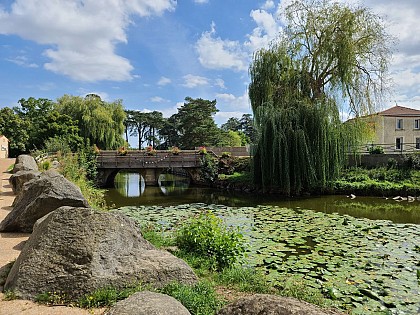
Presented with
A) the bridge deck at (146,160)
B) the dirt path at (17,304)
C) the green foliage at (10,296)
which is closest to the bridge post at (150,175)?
the bridge deck at (146,160)

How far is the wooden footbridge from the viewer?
929 inches

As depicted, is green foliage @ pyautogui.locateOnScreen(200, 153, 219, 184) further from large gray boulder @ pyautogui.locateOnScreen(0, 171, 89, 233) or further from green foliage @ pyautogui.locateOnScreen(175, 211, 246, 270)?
large gray boulder @ pyautogui.locateOnScreen(0, 171, 89, 233)

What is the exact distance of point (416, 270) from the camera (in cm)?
596

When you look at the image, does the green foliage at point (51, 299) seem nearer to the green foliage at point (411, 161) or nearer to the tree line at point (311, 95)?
the tree line at point (311, 95)

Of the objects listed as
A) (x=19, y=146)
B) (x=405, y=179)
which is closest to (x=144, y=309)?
(x=405, y=179)

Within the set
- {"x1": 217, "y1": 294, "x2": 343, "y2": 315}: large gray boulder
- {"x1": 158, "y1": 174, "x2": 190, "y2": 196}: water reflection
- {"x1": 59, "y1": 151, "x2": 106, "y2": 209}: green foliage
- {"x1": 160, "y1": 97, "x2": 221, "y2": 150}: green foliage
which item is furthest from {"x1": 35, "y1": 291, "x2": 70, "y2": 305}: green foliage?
{"x1": 160, "y1": 97, "x2": 221, "y2": 150}: green foliage

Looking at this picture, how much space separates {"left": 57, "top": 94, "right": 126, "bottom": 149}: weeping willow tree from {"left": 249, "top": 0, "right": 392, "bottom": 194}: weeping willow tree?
15390 mm

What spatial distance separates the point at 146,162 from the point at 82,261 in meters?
21.0

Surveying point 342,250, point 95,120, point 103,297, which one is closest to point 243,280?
point 103,297

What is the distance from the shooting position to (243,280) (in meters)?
4.81

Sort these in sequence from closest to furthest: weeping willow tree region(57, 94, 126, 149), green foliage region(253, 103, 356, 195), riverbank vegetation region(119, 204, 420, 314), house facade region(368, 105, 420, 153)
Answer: riverbank vegetation region(119, 204, 420, 314), green foliage region(253, 103, 356, 195), weeping willow tree region(57, 94, 126, 149), house facade region(368, 105, 420, 153)

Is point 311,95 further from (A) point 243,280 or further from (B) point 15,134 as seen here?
(B) point 15,134

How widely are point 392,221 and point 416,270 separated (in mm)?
5461

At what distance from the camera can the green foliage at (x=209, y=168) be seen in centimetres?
2409
